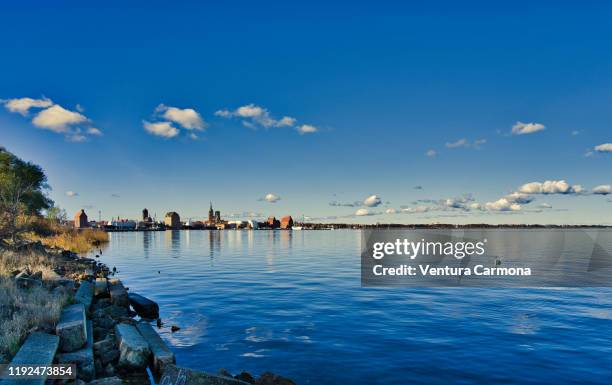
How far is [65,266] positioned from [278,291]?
17757 millimetres

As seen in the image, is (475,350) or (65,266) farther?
(65,266)

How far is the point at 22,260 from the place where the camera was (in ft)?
94.9

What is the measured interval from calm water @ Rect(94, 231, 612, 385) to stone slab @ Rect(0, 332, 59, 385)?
14.9 feet

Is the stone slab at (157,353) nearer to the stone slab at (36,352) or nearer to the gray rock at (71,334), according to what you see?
the gray rock at (71,334)

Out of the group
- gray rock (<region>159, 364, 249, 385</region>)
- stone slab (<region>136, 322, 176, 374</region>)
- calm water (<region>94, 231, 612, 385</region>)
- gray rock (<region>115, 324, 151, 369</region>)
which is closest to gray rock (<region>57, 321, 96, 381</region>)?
gray rock (<region>115, 324, 151, 369</region>)

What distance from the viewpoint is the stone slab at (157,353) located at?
41.0 feet

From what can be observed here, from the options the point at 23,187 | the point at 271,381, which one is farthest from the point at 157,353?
the point at 23,187

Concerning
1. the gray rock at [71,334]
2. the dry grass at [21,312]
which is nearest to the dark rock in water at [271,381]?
the gray rock at [71,334]

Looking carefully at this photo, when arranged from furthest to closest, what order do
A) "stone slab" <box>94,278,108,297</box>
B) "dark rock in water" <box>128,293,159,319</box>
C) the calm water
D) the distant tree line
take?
the distant tree line
"stone slab" <box>94,278,108,297</box>
"dark rock in water" <box>128,293,159,319</box>
the calm water

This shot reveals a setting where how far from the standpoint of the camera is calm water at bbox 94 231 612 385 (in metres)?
13.5

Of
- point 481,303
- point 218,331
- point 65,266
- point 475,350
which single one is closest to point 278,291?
point 218,331

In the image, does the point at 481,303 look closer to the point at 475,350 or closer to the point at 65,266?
the point at 475,350

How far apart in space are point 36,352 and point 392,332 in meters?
13.3

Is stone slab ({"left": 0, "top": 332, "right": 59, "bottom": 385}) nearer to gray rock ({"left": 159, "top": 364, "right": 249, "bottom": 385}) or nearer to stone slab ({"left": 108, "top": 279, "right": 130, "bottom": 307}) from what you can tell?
gray rock ({"left": 159, "top": 364, "right": 249, "bottom": 385})
